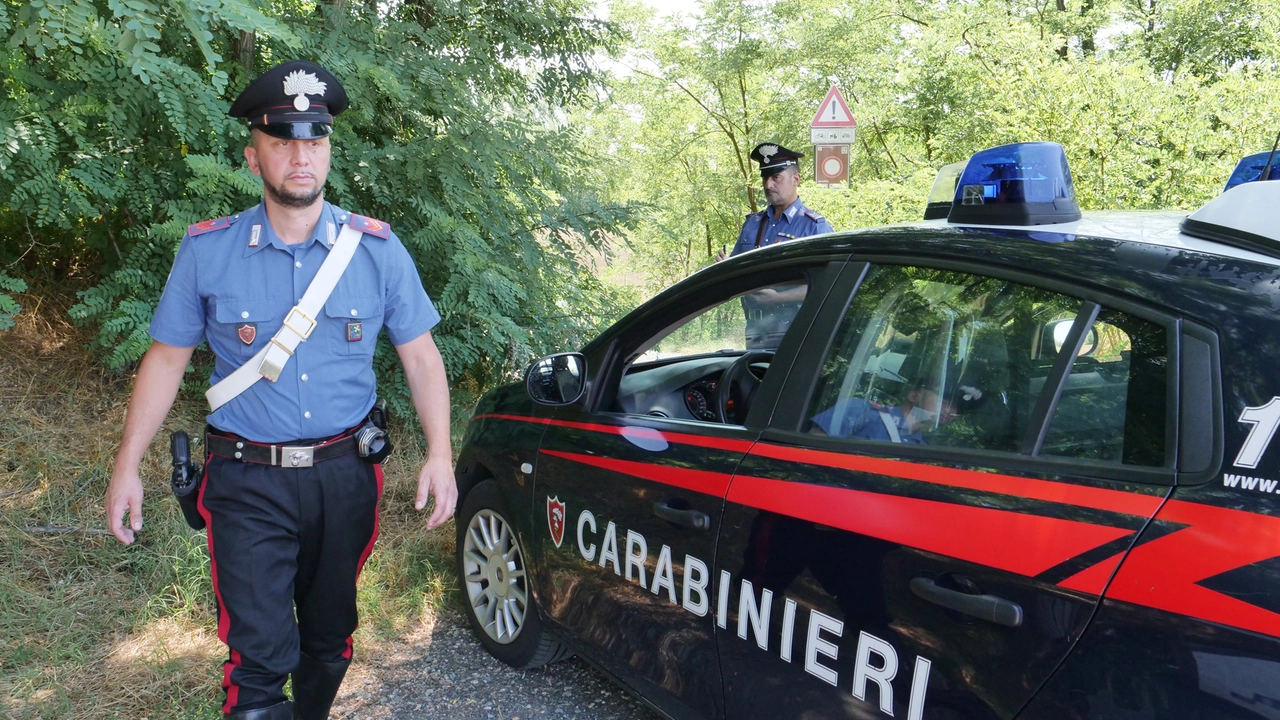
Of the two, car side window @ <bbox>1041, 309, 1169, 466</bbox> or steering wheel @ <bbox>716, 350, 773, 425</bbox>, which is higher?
car side window @ <bbox>1041, 309, 1169, 466</bbox>

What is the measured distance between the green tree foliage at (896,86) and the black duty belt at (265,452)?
6859mm

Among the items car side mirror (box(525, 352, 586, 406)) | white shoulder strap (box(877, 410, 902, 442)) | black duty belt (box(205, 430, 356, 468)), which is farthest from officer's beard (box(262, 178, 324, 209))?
white shoulder strap (box(877, 410, 902, 442))

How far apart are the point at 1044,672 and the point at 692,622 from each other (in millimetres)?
1007

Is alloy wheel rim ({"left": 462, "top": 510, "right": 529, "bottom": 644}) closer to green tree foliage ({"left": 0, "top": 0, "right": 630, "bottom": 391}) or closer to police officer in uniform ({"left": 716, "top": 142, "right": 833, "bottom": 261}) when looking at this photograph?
green tree foliage ({"left": 0, "top": 0, "right": 630, "bottom": 391})

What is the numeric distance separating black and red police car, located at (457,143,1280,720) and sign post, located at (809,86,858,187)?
16.2 ft

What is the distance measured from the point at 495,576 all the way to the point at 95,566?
187 cm

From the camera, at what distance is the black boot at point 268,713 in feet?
8.20

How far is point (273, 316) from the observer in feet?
8.41

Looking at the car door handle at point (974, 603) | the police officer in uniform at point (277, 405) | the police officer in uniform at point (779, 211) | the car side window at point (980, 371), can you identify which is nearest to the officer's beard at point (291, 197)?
the police officer in uniform at point (277, 405)

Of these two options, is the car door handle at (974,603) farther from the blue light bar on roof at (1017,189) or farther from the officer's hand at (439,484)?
the officer's hand at (439,484)

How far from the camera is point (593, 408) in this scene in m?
3.07

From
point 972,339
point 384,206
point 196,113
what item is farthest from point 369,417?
point 384,206

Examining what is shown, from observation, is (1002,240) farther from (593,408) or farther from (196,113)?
(196,113)

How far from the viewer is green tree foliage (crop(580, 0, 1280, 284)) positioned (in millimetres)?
8375
